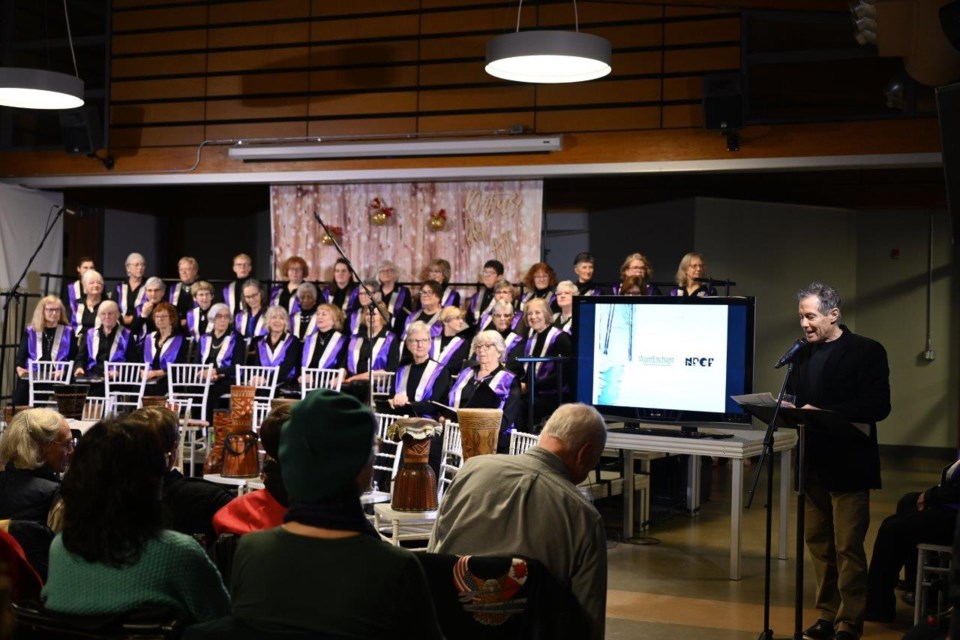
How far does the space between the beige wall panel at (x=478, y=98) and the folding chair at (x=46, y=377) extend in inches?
151

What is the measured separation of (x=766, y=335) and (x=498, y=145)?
3192mm

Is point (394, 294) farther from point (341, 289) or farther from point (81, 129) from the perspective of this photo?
point (81, 129)

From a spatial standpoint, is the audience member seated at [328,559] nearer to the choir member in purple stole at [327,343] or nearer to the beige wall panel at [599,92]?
the choir member in purple stole at [327,343]

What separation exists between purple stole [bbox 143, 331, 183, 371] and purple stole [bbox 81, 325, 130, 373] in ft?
0.77

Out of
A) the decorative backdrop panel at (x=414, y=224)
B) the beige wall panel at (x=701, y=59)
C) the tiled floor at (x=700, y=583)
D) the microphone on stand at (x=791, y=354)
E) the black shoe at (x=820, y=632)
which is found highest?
the beige wall panel at (x=701, y=59)

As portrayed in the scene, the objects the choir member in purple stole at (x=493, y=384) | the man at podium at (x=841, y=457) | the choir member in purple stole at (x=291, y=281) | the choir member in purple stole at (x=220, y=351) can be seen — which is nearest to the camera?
the man at podium at (x=841, y=457)

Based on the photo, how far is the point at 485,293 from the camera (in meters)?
9.62

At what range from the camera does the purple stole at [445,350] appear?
7486 millimetres

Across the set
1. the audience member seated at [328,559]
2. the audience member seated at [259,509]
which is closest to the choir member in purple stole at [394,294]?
the audience member seated at [259,509]

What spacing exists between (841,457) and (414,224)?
21.4 feet

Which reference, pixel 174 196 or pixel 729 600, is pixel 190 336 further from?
pixel 729 600

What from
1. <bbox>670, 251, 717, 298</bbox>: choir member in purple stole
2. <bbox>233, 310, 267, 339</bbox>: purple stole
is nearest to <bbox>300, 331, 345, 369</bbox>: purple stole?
<bbox>233, 310, 267, 339</bbox>: purple stole

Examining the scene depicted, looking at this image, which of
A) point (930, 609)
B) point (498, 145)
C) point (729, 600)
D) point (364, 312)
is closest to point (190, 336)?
point (364, 312)

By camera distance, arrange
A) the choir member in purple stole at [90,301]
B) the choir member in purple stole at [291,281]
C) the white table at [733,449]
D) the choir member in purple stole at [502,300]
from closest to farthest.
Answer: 1. the white table at [733,449]
2. the choir member in purple stole at [502,300]
3. the choir member in purple stole at [90,301]
4. the choir member in purple stole at [291,281]
